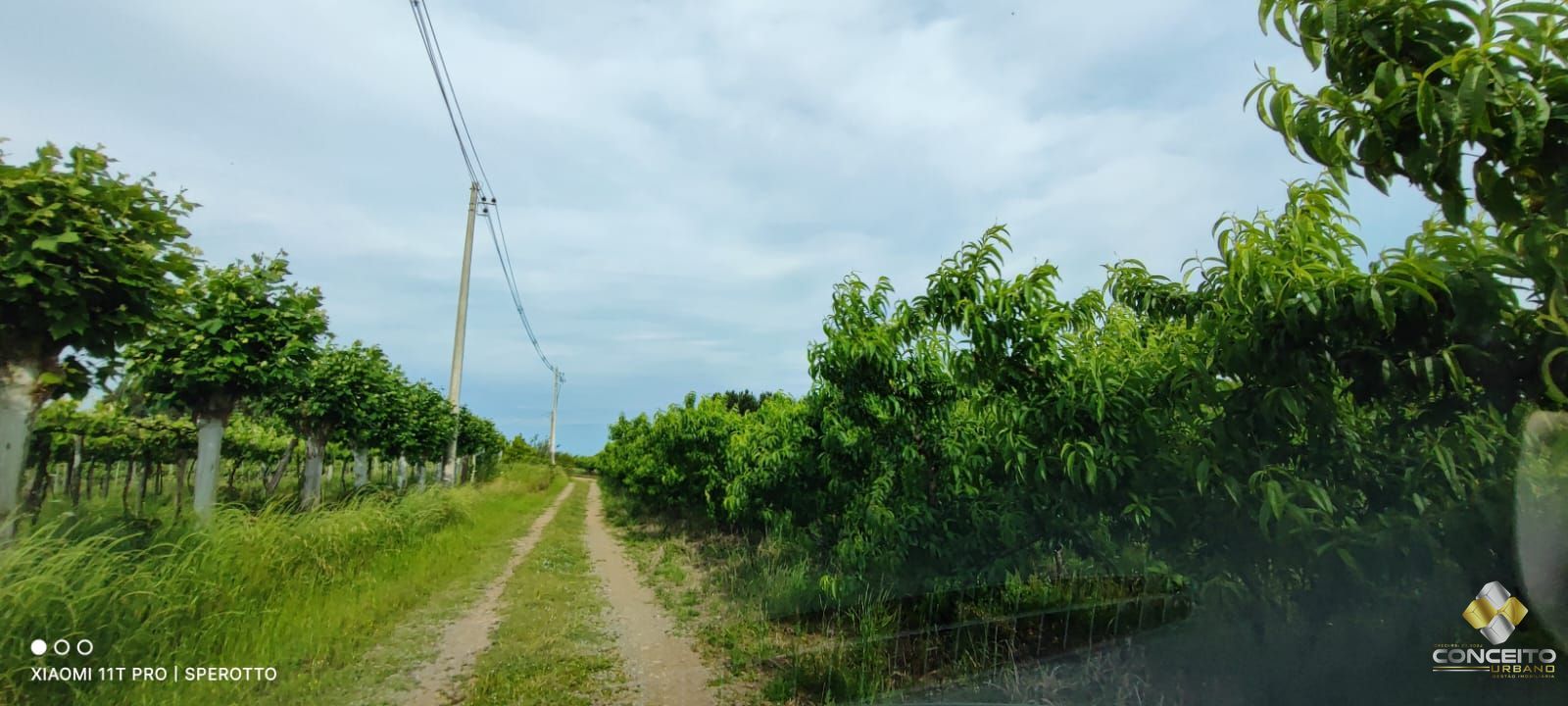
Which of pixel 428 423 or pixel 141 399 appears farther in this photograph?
pixel 428 423

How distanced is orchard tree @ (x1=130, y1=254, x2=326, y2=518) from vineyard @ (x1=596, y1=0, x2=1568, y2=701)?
6288mm

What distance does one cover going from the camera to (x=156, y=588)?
4.68 meters

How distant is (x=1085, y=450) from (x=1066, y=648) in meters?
1.86

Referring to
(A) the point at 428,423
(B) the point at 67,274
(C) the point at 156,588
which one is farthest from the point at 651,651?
(A) the point at 428,423

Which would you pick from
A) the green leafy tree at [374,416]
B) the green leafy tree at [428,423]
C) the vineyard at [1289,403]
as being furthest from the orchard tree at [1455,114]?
the green leafy tree at [428,423]

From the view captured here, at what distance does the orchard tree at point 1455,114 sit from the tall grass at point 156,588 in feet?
20.5

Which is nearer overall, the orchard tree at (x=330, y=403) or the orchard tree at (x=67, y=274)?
the orchard tree at (x=67, y=274)

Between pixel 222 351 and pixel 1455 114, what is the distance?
9.12 m

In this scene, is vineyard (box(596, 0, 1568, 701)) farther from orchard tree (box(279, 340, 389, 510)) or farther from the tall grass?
orchard tree (box(279, 340, 389, 510))

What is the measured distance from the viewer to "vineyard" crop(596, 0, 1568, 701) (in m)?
1.85

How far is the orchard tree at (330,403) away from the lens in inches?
466

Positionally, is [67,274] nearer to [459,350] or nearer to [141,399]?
[141,399]

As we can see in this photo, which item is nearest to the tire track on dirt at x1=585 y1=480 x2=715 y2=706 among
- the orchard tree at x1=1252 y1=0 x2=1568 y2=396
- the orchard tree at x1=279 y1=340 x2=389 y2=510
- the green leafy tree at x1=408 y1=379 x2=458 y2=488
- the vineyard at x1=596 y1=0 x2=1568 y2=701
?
the vineyard at x1=596 y1=0 x2=1568 y2=701

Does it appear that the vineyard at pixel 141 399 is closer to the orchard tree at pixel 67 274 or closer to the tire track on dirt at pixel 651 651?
the orchard tree at pixel 67 274
